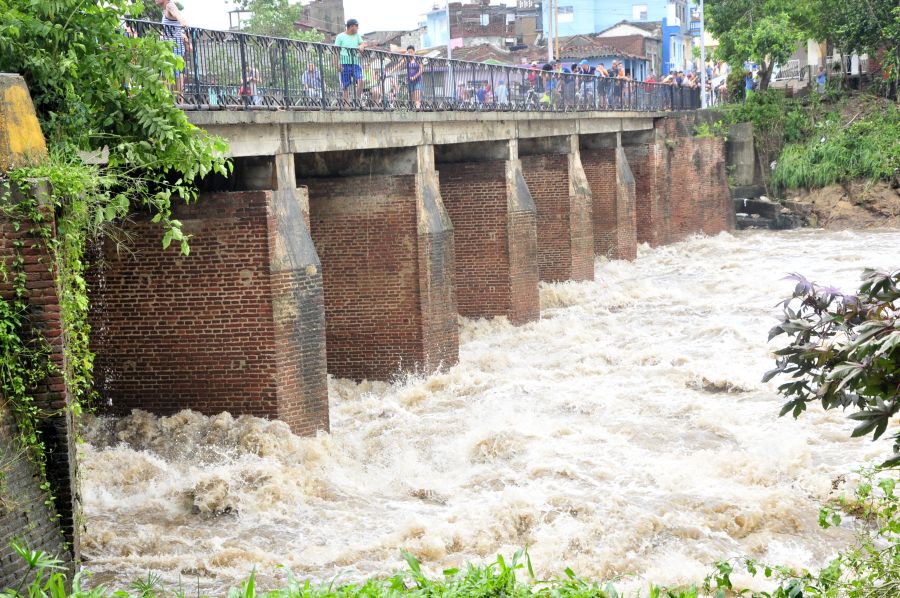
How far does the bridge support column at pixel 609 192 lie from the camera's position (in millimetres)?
32750

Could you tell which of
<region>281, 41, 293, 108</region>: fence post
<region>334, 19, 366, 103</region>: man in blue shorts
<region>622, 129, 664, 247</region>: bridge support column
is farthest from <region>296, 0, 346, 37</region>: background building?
<region>281, 41, 293, 108</region>: fence post

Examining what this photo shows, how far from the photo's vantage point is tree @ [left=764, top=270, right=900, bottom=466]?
5070 mm

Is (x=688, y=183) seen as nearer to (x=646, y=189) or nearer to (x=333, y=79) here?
(x=646, y=189)

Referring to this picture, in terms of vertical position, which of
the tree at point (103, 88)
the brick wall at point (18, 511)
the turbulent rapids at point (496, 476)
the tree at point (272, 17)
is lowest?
the turbulent rapids at point (496, 476)

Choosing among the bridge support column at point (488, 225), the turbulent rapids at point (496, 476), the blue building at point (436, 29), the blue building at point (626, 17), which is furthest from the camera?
the blue building at point (436, 29)

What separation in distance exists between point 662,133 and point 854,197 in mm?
7188

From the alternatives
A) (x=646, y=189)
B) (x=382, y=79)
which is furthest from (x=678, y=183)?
(x=382, y=79)

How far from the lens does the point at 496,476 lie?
1382 centimetres

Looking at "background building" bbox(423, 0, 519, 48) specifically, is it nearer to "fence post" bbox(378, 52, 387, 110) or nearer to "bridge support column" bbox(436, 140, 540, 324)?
"bridge support column" bbox(436, 140, 540, 324)

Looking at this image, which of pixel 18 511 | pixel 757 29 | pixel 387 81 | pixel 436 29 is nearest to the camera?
pixel 18 511

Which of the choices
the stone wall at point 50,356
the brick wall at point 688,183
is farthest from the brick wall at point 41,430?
the brick wall at point 688,183

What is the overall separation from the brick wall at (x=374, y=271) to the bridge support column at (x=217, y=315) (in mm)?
4267

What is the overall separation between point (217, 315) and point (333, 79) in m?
4.21

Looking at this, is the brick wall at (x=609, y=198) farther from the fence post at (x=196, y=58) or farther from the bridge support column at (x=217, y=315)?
the fence post at (x=196, y=58)
